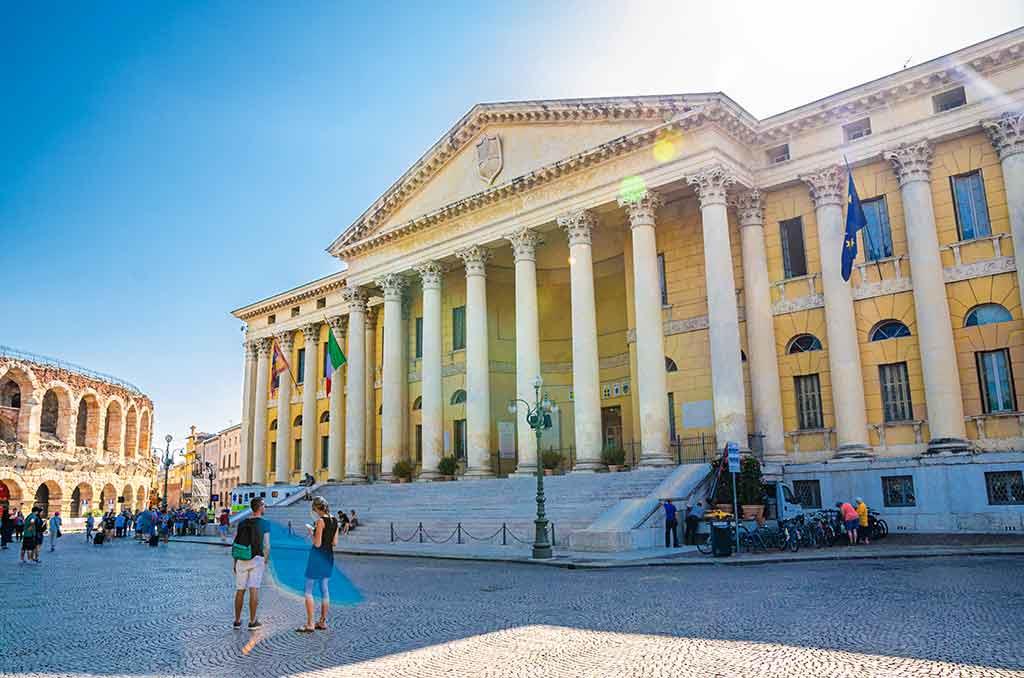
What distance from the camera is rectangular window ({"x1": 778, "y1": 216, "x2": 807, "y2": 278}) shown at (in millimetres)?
28594

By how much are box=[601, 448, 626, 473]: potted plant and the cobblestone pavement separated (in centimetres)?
1228

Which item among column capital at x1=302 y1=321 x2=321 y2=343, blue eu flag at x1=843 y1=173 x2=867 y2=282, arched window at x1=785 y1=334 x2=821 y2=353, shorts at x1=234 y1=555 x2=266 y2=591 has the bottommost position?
shorts at x1=234 y1=555 x2=266 y2=591

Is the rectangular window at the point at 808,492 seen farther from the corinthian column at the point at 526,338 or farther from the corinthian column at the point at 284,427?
the corinthian column at the point at 284,427

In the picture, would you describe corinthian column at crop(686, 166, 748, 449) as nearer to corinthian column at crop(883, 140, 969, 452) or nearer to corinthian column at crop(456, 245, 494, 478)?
corinthian column at crop(883, 140, 969, 452)

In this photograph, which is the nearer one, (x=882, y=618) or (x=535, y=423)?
(x=882, y=618)

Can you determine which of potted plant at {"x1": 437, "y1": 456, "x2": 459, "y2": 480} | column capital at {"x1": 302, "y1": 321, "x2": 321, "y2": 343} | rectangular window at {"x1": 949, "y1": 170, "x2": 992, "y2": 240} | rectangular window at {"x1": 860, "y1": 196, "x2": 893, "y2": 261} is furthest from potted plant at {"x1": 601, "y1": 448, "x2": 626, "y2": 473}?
column capital at {"x1": 302, "y1": 321, "x2": 321, "y2": 343}

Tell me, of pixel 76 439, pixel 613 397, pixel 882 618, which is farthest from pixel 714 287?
pixel 76 439

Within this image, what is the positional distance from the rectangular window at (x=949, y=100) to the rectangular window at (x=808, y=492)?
1253 centimetres

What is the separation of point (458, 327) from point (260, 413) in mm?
16705

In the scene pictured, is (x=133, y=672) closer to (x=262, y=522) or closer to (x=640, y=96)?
(x=262, y=522)

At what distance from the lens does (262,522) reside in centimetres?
1048

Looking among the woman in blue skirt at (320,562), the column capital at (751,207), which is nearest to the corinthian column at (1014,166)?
the column capital at (751,207)

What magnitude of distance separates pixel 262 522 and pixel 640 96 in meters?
22.2

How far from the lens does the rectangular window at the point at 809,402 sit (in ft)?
90.0
